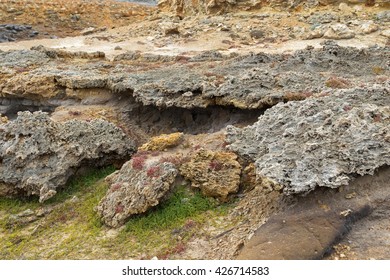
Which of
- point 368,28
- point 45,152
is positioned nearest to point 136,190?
point 45,152

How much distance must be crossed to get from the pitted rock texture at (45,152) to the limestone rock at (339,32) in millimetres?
14622

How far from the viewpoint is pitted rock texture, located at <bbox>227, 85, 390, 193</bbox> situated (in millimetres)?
7793

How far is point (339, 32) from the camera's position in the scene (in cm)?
2188

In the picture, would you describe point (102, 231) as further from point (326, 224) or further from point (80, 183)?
point (326, 224)

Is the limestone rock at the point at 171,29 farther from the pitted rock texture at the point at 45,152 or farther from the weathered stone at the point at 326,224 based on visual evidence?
the weathered stone at the point at 326,224

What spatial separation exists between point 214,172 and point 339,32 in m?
15.7

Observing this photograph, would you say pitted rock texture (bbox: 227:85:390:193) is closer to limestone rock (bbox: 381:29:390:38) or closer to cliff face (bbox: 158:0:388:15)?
limestone rock (bbox: 381:29:390:38)

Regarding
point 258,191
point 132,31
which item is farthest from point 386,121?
point 132,31

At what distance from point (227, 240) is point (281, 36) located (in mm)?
18245

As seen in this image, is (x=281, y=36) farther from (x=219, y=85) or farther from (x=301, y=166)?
(x=301, y=166)

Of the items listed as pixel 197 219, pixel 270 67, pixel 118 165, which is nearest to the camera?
pixel 197 219

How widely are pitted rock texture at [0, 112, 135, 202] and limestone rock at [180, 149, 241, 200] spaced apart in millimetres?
3354
